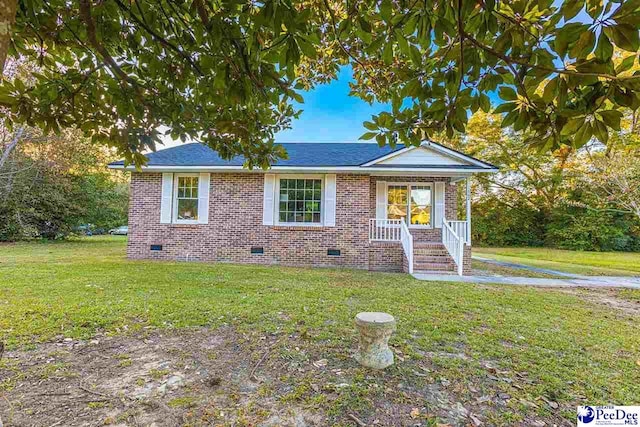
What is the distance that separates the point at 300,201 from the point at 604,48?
30.4ft

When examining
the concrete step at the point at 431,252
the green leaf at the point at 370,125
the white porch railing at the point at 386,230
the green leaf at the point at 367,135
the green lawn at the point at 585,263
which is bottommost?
the green lawn at the point at 585,263

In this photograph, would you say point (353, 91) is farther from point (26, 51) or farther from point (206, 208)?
point (206, 208)

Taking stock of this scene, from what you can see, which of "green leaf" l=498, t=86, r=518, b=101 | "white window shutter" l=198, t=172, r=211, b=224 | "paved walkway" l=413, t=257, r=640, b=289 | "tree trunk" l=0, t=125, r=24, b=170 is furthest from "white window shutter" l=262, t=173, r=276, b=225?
"tree trunk" l=0, t=125, r=24, b=170

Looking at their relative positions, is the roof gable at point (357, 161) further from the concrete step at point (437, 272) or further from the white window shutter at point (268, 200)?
the concrete step at point (437, 272)

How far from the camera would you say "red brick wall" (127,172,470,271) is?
988cm

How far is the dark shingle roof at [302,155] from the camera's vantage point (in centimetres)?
1004

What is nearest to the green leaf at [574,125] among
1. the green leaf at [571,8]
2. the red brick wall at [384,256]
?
the green leaf at [571,8]

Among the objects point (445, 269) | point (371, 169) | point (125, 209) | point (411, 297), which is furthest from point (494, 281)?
point (125, 209)

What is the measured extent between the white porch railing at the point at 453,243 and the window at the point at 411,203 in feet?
2.75

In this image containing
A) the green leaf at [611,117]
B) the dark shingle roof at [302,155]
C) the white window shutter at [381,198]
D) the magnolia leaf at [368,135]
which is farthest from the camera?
the white window shutter at [381,198]

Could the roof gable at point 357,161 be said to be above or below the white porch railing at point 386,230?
above

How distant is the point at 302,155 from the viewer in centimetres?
1102

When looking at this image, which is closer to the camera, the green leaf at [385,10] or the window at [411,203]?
the green leaf at [385,10]

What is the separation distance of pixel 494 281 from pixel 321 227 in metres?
5.08
